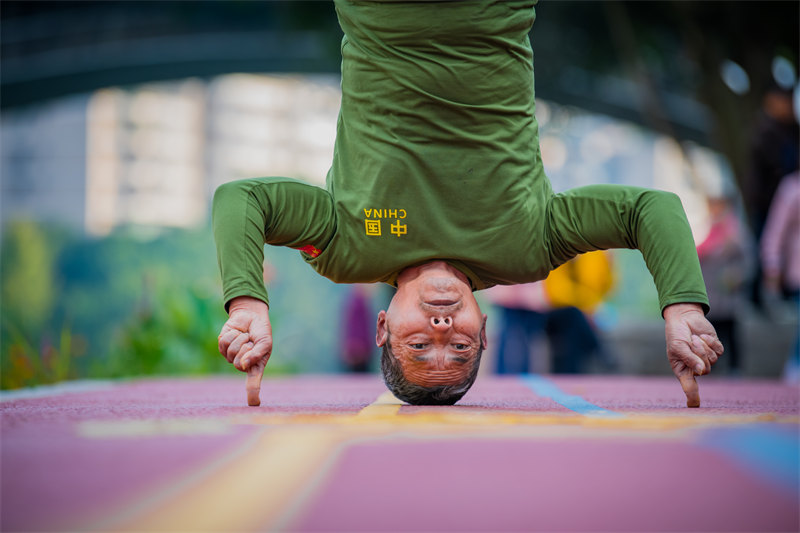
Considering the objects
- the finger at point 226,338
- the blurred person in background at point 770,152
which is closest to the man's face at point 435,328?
the finger at point 226,338

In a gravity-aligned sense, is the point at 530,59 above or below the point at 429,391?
above

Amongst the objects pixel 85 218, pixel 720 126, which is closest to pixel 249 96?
pixel 85 218

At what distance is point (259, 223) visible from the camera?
3.45 meters

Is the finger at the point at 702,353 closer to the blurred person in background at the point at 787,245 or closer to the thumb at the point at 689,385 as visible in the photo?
the thumb at the point at 689,385

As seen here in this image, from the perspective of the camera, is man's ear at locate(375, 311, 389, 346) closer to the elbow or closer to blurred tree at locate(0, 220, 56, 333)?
the elbow

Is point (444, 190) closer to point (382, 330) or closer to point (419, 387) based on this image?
point (382, 330)

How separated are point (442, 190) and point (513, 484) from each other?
190 centimetres

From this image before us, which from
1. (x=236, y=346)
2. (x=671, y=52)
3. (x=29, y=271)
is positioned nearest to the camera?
(x=236, y=346)

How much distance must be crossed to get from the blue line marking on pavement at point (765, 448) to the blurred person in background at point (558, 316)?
6327 millimetres

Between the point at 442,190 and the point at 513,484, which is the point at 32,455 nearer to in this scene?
the point at 513,484

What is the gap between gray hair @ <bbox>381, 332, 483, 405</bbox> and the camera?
3.52 m

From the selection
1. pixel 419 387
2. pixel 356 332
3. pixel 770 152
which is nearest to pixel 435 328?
pixel 419 387

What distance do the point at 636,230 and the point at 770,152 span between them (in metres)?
6.58

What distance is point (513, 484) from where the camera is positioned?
5.88ft
